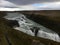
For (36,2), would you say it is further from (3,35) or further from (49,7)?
(3,35)

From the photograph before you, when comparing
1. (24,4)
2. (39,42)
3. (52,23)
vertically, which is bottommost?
(39,42)

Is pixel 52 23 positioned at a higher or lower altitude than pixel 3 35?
higher

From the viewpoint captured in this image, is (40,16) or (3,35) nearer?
(40,16)

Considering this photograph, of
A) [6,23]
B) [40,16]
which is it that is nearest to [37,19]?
[40,16]

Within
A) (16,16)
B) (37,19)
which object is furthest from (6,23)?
(37,19)

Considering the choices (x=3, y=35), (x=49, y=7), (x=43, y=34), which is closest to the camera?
(x=49, y=7)

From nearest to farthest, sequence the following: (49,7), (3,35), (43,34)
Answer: (49,7) < (43,34) < (3,35)

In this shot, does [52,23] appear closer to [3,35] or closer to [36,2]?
[36,2]
